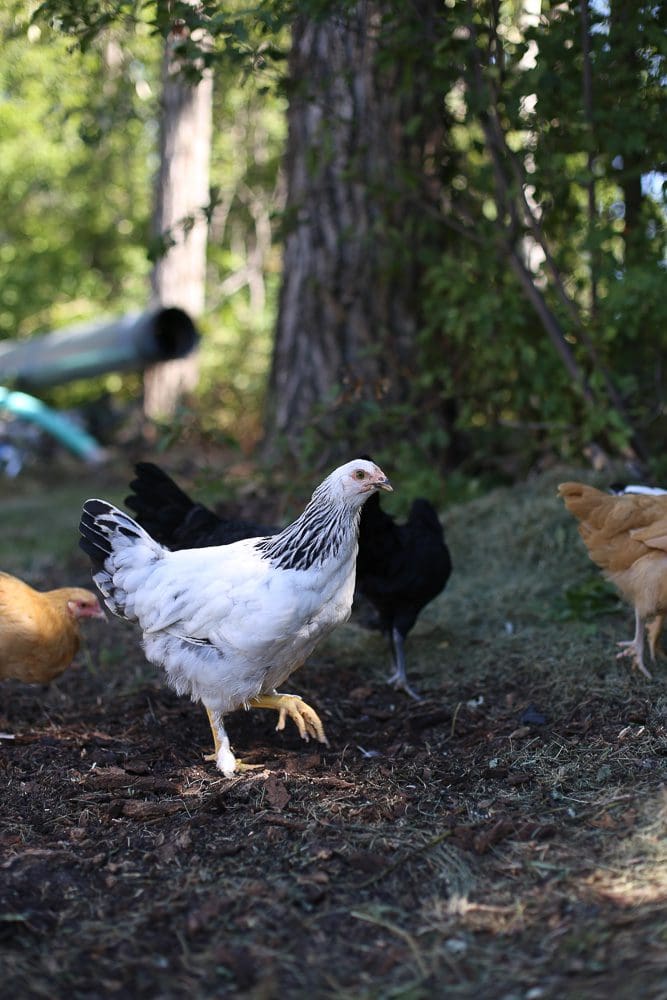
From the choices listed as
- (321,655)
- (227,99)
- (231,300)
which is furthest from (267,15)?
(227,99)

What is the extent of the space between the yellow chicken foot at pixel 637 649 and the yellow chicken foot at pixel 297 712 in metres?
1.53

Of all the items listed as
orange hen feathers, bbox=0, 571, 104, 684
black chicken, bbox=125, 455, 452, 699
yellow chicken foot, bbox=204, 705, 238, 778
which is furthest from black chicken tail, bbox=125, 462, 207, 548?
yellow chicken foot, bbox=204, 705, 238, 778

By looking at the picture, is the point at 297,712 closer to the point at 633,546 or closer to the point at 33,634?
the point at 33,634

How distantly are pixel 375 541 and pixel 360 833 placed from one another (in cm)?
191

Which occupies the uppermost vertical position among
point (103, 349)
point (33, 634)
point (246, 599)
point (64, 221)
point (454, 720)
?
point (64, 221)

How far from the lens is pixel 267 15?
4.55 meters

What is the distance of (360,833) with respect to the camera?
3209 millimetres

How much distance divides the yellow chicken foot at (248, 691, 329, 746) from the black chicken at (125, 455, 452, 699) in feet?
2.54

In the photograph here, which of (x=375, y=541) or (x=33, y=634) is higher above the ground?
(x=375, y=541)

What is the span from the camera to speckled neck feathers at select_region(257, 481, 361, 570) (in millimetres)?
3816

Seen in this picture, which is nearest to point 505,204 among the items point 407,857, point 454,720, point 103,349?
point 454,720

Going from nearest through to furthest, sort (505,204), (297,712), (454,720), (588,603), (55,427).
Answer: (297,712)
(454,720)
(588,603)
(505,204)
(55,427)

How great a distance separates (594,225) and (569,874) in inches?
153

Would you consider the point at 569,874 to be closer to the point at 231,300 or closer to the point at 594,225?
the point at 594,225
